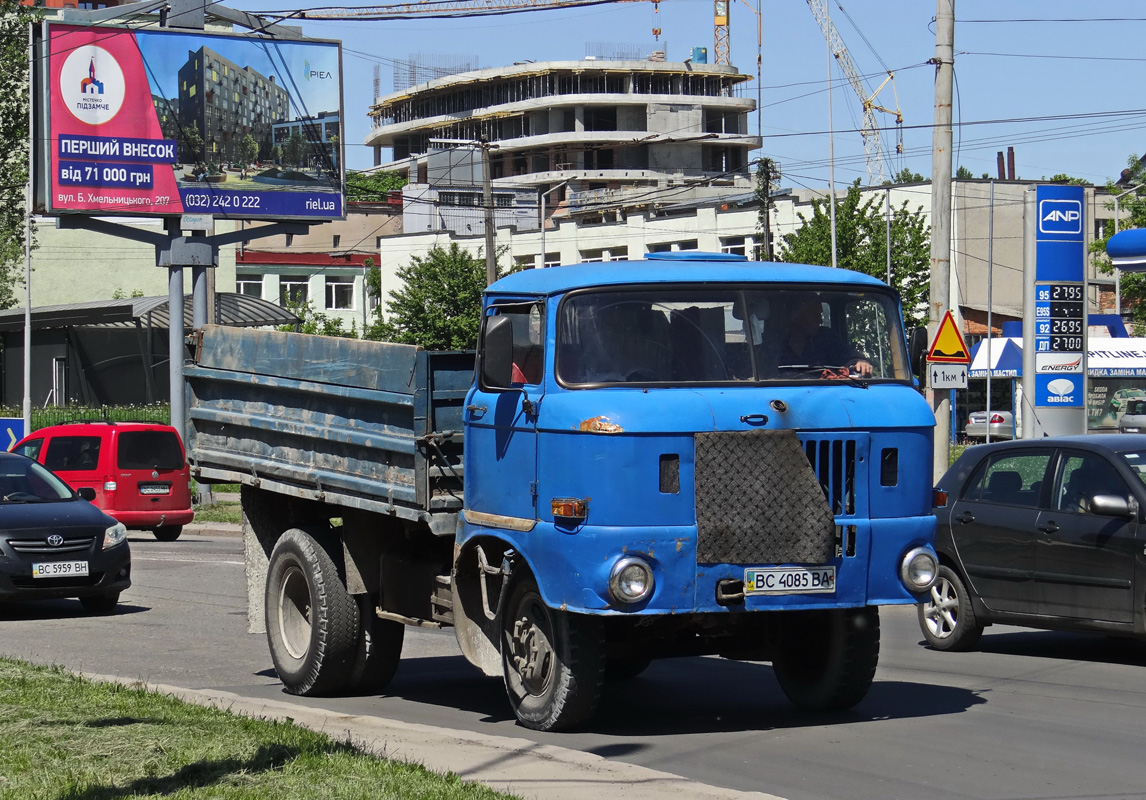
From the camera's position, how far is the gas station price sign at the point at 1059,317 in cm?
2238

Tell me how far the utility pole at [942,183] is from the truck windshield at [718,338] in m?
10.6

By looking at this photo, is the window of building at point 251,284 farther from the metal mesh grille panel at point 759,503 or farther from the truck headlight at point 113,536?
the metal mesh grille panel at point 759,503

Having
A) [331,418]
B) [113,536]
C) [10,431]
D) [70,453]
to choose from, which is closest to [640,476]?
[331,418]

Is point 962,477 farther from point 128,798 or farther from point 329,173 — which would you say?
point 329,173

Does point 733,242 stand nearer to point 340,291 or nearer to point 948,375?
point 340,291

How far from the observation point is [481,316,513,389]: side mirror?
8.12 m

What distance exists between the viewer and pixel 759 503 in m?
7.60

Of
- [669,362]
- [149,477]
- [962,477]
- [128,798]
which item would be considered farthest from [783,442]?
[149,477]

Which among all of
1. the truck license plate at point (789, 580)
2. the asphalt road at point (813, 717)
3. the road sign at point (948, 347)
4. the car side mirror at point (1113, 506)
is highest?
the road sign at point (948, 347)

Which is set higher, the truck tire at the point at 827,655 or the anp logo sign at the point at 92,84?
the anp logo sign at the point at 92,84

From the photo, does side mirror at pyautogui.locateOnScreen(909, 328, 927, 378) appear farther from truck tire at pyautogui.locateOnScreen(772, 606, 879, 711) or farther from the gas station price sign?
the gas station price sign

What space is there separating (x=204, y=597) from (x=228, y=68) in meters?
19.4

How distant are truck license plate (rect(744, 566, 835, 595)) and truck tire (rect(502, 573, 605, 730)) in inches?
33.7

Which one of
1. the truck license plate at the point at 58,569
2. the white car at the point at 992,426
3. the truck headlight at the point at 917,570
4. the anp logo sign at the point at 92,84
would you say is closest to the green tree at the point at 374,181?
the white car at the point at 992,426
